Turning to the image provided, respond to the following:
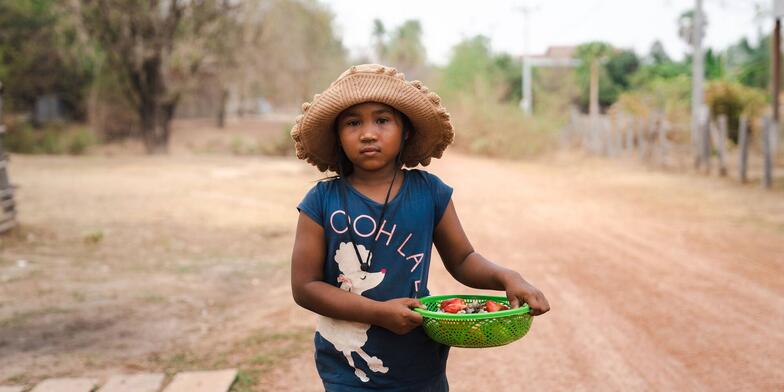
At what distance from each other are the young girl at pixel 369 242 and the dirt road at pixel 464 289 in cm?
190

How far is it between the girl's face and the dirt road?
7.08ft

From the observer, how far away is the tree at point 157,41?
24406 millimetres

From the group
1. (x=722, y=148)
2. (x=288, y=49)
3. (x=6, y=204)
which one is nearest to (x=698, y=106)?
(x=722, y=148)

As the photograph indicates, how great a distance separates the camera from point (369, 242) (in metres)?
2.31

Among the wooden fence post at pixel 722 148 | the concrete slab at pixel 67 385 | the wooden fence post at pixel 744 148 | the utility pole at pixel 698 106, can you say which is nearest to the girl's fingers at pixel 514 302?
the concrete slab at pixel 67 385

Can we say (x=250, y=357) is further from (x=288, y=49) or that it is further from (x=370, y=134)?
(x=288, y=49)

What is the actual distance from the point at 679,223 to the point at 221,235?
228 inches

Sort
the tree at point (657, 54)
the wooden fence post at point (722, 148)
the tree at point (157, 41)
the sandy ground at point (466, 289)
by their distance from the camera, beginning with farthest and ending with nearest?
the tree at point (657, 54) → the tree at point (157, 41) → the wooden fence post at point (722, 148) → the sandy ground at point (466, 289)

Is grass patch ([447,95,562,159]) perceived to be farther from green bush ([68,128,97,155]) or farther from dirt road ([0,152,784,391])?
green bush ([68,128,97,155])

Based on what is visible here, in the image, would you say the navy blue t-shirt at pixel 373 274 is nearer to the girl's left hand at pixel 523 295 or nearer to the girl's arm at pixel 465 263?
the girl's arm at pixel 465 263

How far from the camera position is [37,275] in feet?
23.1

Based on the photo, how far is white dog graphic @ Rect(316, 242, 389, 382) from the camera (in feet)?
7.58

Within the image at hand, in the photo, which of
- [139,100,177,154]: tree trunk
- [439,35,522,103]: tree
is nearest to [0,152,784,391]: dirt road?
[139,100,177,154]: tree trunk

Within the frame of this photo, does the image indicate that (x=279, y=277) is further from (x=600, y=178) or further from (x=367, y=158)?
(x=600, y=178)
